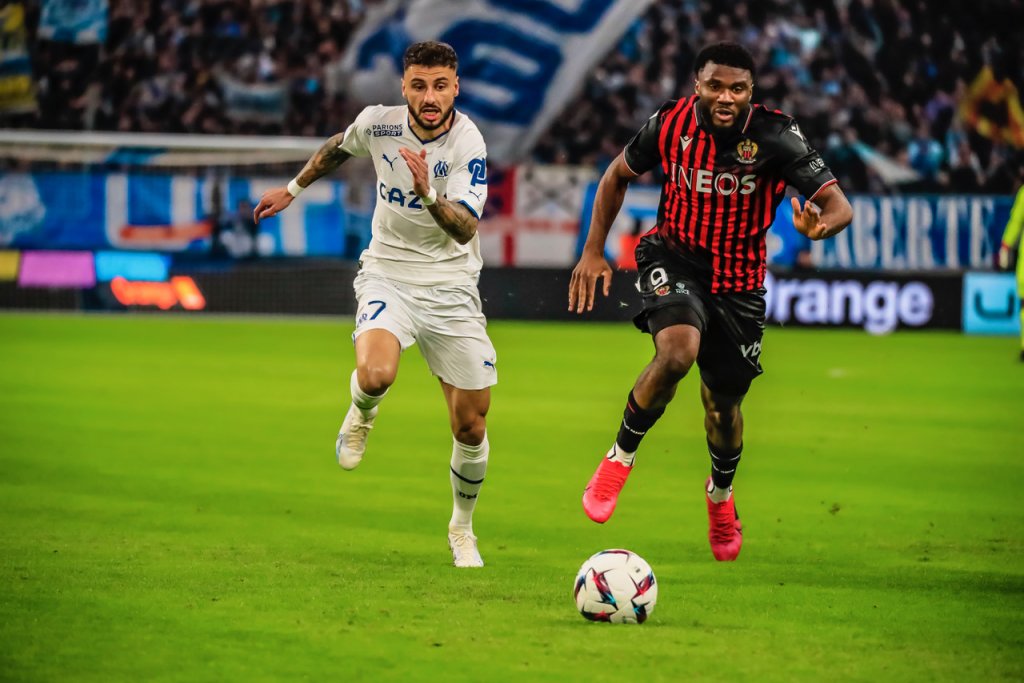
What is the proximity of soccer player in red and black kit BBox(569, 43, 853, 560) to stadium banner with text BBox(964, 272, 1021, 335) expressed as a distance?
14684 mm

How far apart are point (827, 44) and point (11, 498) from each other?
19.1 metres

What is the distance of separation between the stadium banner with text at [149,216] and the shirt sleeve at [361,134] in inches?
536

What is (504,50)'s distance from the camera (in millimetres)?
24094

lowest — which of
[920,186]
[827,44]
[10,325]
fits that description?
[10,325]

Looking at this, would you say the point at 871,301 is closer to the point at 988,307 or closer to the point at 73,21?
the point at 988,307

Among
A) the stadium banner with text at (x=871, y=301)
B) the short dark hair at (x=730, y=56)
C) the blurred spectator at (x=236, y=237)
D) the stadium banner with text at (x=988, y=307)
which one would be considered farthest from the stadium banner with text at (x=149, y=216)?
the short dark hair at (x=730, y=56)

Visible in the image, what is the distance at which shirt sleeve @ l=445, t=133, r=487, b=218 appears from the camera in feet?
21.3

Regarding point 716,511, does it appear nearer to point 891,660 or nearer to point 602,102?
point 891,660

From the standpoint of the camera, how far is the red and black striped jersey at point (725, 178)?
21.5 ft

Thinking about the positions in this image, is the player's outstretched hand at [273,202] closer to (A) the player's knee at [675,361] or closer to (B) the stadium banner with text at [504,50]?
(A) the player's knee at [675,361]

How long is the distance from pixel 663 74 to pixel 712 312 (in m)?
18.1

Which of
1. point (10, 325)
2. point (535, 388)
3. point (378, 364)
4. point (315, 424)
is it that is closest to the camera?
point (378, 364)

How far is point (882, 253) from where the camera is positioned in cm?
2130


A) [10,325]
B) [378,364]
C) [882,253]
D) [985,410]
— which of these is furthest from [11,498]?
[882,253]
